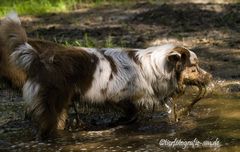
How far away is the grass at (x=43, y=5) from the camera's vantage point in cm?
1429

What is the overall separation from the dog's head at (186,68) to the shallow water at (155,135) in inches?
15.2

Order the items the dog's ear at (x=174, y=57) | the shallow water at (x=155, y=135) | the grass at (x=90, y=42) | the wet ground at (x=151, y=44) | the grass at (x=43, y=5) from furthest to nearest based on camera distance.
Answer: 1. the grass at (x=43, y=5)
2. the grass at (x=90, y=42)
3. the dog's ear at (x=174, y=57)
4. the wet ground at (x=151, y=44)
5. the shallow water at (x=155, y=135)

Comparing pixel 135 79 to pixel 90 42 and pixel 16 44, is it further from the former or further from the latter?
pixel 90 42

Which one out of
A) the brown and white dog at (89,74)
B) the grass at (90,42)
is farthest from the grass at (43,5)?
the brown and white dog at (89,74)

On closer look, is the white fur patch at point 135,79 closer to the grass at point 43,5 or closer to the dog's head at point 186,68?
the dog's head at point 186,68

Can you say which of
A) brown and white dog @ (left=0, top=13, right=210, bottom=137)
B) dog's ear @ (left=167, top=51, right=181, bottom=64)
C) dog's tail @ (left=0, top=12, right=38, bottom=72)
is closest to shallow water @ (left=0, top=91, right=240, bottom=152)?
brown and white dog @ (left=0, top=13, right=210, bottom=137)

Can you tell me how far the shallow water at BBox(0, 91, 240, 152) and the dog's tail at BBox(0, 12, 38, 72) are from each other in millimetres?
807

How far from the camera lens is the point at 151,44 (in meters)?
10.7

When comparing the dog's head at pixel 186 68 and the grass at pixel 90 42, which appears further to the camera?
the grass at pixel 90 42

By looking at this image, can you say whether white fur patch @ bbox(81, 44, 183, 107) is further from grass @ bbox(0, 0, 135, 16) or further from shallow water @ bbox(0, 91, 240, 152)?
grass @ bbox(0, 0, 135, 16)

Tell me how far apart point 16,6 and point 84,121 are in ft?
26.1

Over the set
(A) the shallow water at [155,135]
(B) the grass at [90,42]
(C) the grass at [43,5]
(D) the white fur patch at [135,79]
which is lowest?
(A) the shallow water at [155,135]

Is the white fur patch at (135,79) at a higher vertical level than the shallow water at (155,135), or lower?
higher

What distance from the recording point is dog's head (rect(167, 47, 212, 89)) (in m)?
7.00
